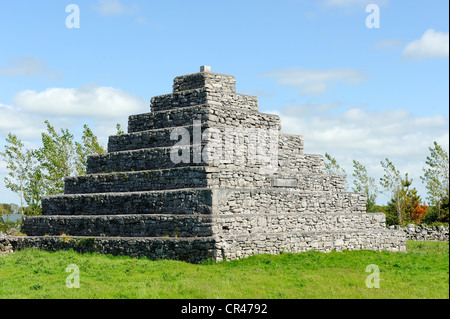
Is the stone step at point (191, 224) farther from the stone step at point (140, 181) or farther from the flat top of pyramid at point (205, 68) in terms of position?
the flat top of pyramid at point (205, 68)

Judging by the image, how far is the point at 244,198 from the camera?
18.8 meters

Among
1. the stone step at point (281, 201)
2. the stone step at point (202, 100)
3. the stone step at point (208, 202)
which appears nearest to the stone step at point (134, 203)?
the stone step at point (208, 202)

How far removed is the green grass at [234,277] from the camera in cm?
1286

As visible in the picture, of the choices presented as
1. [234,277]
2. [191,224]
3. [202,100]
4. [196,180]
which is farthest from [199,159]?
[234,277]

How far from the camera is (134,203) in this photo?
2012 cm

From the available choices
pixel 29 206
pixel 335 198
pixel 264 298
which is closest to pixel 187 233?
pixel 264 298

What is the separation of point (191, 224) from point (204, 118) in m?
4.52

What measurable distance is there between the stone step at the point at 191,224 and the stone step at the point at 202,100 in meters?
5.12

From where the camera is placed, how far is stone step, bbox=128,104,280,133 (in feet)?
66.8

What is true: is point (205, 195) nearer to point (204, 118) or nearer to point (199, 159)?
point (199, 159)

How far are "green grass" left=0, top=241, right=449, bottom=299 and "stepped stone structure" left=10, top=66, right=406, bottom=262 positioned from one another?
0.83m

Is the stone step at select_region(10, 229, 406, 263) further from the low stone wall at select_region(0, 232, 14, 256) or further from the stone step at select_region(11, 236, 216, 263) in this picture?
the low stone wall at select_region(0, 232, 14, 256)

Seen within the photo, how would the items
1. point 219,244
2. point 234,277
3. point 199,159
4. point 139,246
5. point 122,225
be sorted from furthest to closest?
point 122,225
point 199,159
point 139,246
point 219,244
point 234,277

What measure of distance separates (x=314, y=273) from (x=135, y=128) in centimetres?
1132
